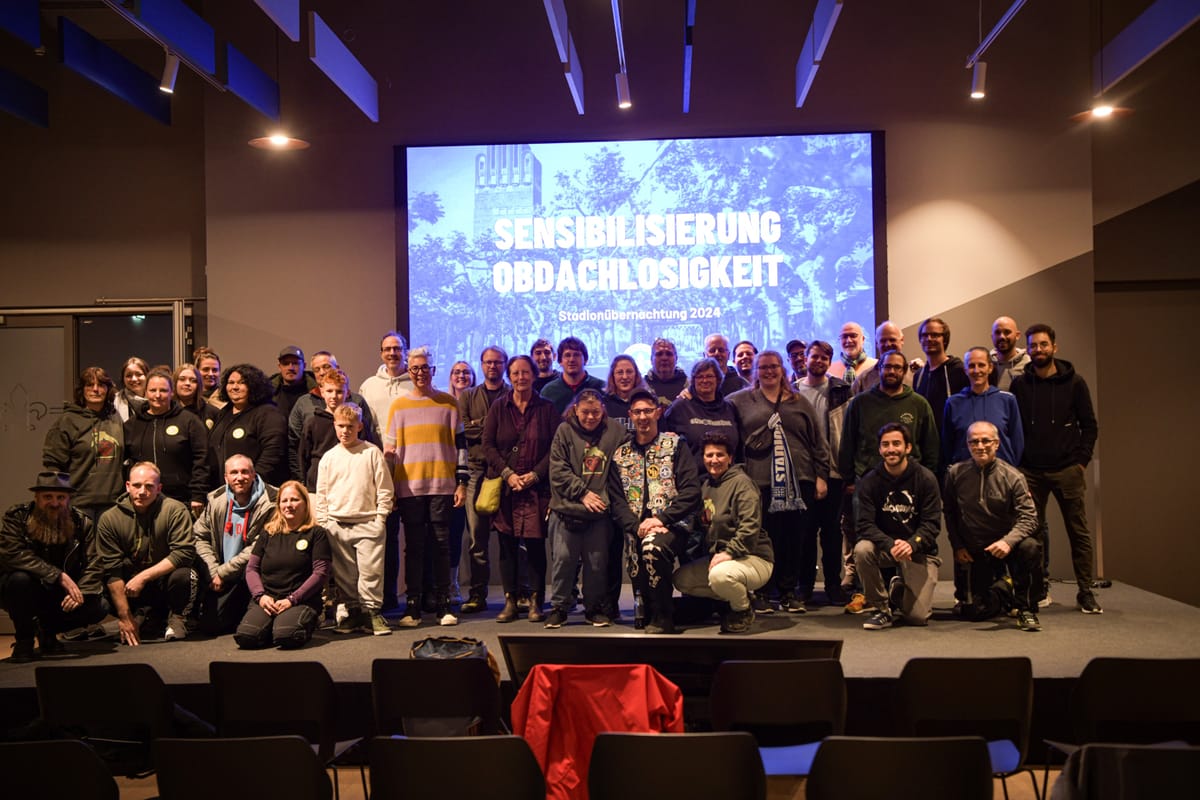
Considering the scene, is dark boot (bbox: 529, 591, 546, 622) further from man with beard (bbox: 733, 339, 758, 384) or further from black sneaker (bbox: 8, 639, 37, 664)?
black sneaker (bbox: 8, 639, 37, 664)

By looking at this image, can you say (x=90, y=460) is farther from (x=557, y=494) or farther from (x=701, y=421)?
(x=701, y=421)

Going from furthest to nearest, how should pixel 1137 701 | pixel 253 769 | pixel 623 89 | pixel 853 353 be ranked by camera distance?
1. pixel 853 353
2. pixel 623 89
3. pixel 1137 701
4. pixel 253 769

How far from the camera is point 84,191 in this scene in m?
8.30

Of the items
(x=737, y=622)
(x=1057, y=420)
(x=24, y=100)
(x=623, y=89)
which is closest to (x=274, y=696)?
(x=737, y=622)

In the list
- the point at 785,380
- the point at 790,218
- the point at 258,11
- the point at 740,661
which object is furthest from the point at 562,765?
the point at 258,11

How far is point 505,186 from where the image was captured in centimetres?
771

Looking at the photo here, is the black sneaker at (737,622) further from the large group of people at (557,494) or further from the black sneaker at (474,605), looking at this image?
the black sneaker at (474,605)

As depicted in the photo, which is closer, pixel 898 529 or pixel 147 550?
pixel 898 529

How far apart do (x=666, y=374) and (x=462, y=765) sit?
4.03m

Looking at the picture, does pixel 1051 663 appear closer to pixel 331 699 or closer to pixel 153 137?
pixel 331 699

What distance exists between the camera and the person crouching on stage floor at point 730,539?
5270mm

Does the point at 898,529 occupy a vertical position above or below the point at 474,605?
above

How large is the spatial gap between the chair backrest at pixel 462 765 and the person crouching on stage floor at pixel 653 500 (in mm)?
2802

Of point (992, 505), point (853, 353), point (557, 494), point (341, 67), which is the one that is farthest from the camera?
point (341, 67)
